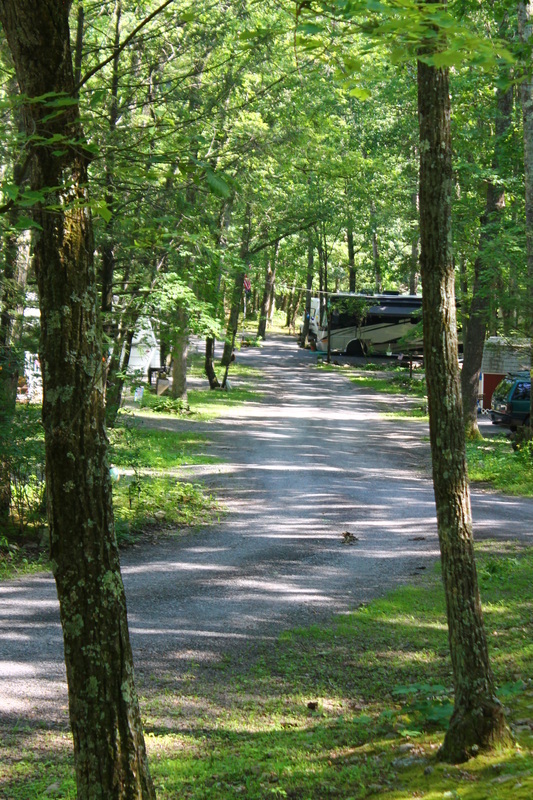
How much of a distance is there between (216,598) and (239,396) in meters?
23.5

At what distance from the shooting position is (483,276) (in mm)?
19547

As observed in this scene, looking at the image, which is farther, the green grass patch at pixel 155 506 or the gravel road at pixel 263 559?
the green grass patch at pixel 155 506

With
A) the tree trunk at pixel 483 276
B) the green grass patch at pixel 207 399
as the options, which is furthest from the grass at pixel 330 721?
the green grass patch at pixel 207 399

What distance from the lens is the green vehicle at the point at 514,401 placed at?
2477 centimetres

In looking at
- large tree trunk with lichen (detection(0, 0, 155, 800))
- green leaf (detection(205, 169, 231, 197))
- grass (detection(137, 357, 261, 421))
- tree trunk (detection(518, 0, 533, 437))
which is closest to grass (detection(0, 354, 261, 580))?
grass (detection(137, 357, 261, 421))

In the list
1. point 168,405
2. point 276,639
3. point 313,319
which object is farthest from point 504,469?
point 313,319

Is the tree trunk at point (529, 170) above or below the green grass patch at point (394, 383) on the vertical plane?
above

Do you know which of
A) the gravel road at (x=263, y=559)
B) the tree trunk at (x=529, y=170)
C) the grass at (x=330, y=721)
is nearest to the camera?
the grass at (x=330, y=721)

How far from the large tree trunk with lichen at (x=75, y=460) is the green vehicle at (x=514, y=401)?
22421mm

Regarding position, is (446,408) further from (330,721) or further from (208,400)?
(208,400)

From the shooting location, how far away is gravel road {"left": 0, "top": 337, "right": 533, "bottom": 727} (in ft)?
25.7

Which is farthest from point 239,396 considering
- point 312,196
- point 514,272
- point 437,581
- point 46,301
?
point 46,301

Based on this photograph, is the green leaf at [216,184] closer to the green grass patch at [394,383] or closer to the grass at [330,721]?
the grass at [330,721]

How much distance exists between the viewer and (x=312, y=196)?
33094mm
